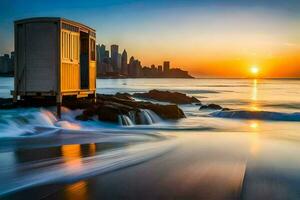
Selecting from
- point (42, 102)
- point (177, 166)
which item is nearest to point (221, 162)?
point (177, 166)

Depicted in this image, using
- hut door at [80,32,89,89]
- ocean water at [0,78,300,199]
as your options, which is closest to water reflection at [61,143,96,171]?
ocean water at [0,78,300,199]

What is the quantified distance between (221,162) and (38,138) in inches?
296

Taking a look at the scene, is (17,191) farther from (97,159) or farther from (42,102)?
(42,102)

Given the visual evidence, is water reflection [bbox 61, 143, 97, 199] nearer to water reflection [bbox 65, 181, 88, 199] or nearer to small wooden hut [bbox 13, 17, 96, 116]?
water reflection [bbox 65, 181, 88, 199]

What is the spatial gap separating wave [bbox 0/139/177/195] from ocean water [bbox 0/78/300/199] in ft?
0.07

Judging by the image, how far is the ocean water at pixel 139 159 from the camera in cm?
910

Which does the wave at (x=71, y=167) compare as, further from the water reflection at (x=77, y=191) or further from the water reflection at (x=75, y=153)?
the water reflection at (x=77, y=191)

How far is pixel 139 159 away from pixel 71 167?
2304mm

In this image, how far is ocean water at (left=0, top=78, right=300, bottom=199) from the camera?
910cm

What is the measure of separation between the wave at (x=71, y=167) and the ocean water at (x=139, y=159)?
2 centimetres

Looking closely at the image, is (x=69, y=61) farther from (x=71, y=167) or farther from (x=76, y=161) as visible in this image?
(x=71, y=167)

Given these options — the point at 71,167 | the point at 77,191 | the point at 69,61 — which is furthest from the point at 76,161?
the point at 69,61

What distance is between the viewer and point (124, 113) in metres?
23.0

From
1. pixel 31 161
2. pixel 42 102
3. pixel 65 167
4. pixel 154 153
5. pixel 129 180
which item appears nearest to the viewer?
pixel 129 180
